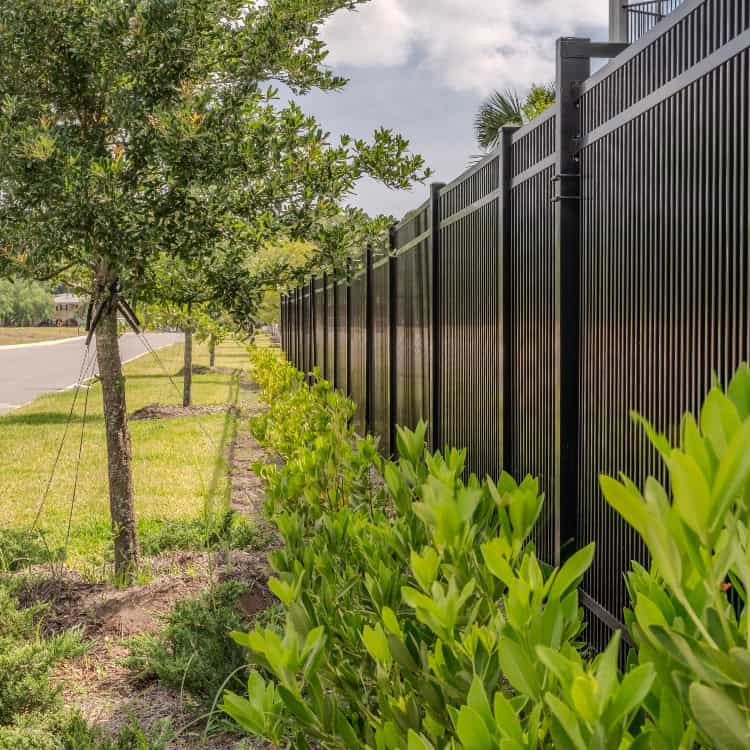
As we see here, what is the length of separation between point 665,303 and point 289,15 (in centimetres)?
354

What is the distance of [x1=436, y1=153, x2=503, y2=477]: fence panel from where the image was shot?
475cm

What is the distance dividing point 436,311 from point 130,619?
117 inches

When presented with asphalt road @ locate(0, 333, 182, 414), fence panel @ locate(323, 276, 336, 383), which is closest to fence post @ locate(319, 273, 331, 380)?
fence panel @ locate(323, 276, 336, 383)

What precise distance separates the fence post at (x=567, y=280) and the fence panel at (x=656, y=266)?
56 mm

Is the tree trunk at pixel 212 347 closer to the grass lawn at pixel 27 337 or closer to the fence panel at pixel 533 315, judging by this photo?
the fence panel at pixel 533 315

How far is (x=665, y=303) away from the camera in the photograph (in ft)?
9.48

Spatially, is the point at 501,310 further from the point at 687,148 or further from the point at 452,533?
the point at 452,533

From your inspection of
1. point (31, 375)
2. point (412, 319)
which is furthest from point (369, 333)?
point (31, 375)

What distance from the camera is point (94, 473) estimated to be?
35.0 feet

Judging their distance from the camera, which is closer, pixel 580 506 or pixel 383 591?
pixel 383 591

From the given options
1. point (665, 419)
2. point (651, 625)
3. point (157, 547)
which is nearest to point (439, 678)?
point (651, 625)

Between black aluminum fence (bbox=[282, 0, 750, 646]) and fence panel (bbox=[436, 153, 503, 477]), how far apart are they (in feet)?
0.07

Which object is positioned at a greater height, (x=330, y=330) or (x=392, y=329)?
(x=330, y=330)

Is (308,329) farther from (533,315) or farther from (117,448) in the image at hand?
(533,315)
